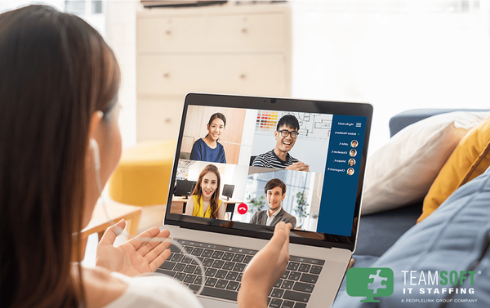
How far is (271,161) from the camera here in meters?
0.77

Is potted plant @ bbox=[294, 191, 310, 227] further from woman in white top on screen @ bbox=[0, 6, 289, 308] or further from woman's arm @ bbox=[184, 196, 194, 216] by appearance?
woman in white top on screen @ bbox=[0, 6, 289, 308]

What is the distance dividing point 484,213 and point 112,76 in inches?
19.4

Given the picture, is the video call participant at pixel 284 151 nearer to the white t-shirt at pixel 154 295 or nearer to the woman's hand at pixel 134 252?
the woman's hand at pixel 134 252

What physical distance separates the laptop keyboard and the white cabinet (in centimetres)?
169

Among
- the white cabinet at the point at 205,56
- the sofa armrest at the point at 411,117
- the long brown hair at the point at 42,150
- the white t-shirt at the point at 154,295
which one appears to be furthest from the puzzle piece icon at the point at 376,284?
the white cabinet at the point at 205,56

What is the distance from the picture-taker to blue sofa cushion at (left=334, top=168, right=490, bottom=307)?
411mm

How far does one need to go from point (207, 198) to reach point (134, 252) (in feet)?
0.66

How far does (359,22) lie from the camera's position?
7.62 ft

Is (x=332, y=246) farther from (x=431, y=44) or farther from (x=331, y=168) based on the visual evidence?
(x=431, y=44)

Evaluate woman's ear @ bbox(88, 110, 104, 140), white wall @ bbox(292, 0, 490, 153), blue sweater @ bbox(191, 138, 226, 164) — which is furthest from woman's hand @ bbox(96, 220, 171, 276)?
white wall @ bbox(292, 0, 490, 153)

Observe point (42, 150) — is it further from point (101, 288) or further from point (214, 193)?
point (214, 193)

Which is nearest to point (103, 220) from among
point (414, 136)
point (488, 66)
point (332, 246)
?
point (332, 246)

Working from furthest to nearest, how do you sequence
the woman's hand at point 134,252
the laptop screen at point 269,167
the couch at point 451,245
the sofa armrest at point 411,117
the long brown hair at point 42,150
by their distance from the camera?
the sofa armrest at point 411,117 < the laptop screen at point 269,167 < the woman's hand at point 134,252 < the couch at point 451,245 < the long brown hair at point 42,150

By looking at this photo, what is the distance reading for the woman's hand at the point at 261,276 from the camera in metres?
0.49
